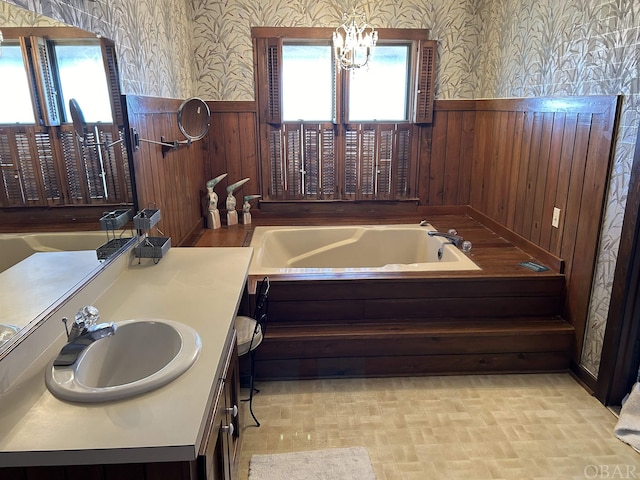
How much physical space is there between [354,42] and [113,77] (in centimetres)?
158

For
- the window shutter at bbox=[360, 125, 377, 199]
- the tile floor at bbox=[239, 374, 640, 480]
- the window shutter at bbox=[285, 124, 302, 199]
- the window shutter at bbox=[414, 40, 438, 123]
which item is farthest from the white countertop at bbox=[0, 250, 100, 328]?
the window shutter at bbox=[414, 40, 438, 123]

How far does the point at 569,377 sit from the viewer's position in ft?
8.44

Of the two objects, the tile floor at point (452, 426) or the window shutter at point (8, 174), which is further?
the tile floor at point (452, 426)

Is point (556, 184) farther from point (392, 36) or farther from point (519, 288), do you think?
point (392, 36)

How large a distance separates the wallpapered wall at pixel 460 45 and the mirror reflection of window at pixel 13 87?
81mm

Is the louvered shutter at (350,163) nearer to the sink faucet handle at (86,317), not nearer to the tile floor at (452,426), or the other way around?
the tile floor at (452,426)

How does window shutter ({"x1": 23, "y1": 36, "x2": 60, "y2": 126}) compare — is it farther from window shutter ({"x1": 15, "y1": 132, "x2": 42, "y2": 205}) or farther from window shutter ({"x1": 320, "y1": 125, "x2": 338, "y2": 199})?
window shutter ({"x1": 320, "y1": 125, "x2": 338, "y2": 199})

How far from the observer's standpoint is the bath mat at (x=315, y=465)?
1885 millimetres

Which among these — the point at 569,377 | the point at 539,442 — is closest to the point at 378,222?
the point at 569,377

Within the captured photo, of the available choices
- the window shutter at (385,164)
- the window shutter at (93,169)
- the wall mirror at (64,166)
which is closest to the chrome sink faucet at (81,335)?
the wall mirror at (64,166)

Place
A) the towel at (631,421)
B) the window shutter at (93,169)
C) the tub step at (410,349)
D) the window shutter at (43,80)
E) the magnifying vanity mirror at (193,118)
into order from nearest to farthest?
the window shutter at (43,80) → the window shutter at (93,169) → the towel at (631,421) → the tub step at (410,349) → the magnifying vanity mirror at (193,118)

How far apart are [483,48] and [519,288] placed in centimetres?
214

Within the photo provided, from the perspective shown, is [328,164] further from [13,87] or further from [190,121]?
[13,87]

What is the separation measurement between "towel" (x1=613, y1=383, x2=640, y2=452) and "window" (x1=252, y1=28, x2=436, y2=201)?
7.53 feet
